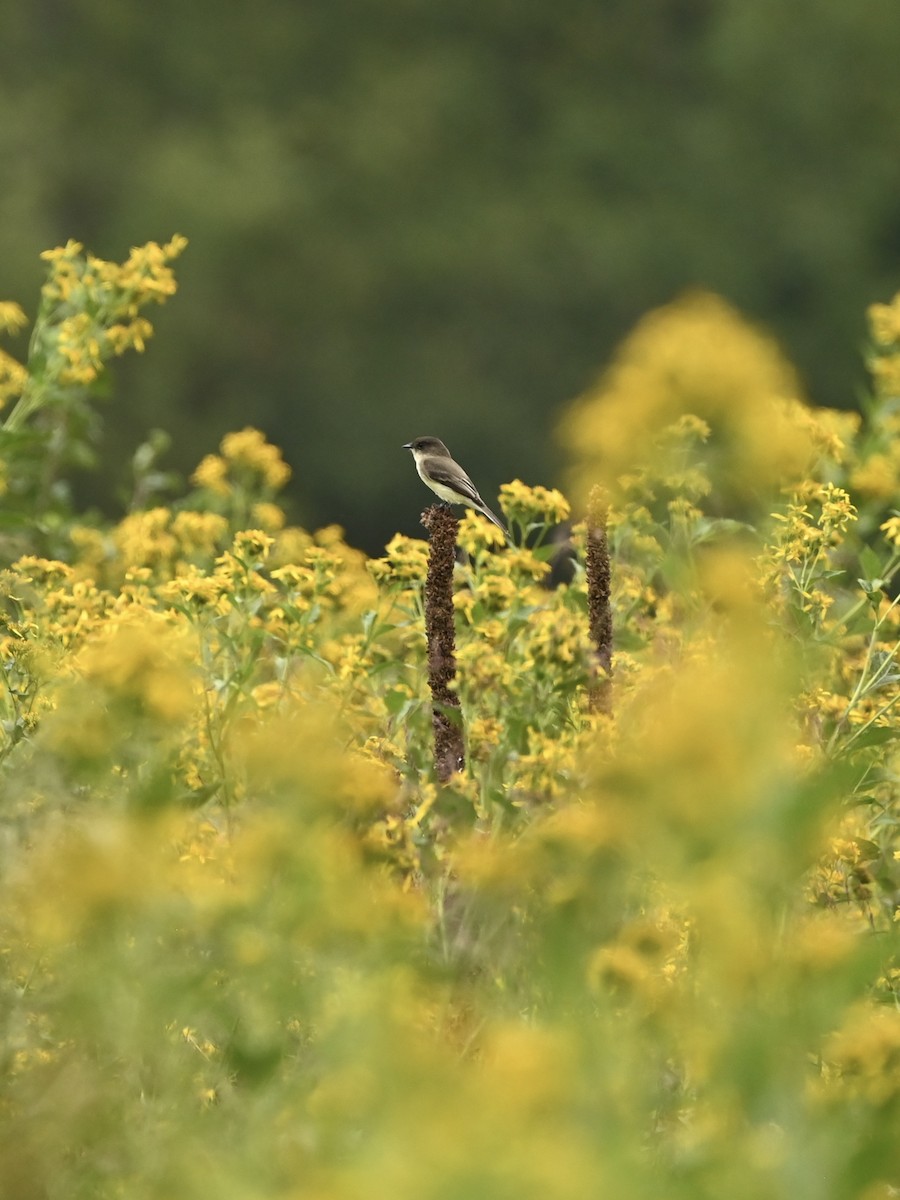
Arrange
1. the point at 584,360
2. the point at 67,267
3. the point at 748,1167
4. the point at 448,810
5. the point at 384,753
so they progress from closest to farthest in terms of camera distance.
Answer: the point at 748,1167 < the point at 448,810 < the point at 384,753 < the point at 67,267 < the point at 584,360

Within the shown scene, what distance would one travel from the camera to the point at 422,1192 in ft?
6.66

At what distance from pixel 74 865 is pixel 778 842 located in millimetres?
758

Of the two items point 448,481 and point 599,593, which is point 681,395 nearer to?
point 599,593

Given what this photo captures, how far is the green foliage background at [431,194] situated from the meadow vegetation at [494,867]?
19327 millimetres

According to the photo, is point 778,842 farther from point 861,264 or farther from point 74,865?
point 861,264

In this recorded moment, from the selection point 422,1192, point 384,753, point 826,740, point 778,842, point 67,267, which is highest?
point 67,267

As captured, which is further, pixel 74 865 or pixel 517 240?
pixel 517 240

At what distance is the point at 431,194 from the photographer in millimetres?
30281

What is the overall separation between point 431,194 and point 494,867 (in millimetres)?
Answer: 27860

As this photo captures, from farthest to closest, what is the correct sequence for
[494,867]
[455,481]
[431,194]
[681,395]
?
[431,194]
[455,481]
[681,395]
[494,867]

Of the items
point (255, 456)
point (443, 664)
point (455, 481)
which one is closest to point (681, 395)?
point (443, 664)

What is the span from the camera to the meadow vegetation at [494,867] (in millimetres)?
2383

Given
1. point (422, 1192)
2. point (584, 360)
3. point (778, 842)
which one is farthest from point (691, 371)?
point (584, 360)

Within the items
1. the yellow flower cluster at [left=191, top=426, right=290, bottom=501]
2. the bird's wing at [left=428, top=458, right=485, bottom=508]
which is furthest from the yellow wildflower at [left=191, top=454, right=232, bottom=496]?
the bird's wing at [left=428, top=458, right=485, bottom=508]
